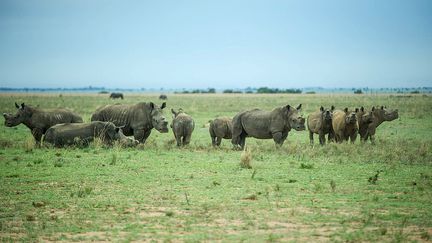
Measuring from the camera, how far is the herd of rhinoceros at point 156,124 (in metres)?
18.8

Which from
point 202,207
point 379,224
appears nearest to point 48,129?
point 202,207

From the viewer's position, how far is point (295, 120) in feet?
63.4

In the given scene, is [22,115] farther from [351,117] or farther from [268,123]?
[351,117]

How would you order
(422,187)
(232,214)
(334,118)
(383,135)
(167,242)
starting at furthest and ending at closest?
1. (383,135)
2. (334,118)
3. (422,187)
4. (232,214)
5. (167,242)

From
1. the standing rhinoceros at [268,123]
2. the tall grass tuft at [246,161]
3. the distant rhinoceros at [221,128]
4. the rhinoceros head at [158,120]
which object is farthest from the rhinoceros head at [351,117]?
the rhinoceros head at [158,120]

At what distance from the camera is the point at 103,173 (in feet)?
45.2

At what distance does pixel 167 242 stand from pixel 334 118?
589 inches

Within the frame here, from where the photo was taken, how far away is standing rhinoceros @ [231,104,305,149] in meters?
19.7

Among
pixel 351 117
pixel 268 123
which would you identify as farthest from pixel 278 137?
pixel 351 117

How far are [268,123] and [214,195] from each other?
30.5 feet

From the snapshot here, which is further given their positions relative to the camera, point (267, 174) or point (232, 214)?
point (267, 174)

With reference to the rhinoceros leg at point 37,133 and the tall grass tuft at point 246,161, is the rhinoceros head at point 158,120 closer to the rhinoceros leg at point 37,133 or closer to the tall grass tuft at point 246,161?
the rhinoceros leg at point 37,133

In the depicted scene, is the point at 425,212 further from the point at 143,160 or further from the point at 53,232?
the point at 143,160

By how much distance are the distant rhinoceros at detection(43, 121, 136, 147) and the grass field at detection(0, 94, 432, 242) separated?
45cm
